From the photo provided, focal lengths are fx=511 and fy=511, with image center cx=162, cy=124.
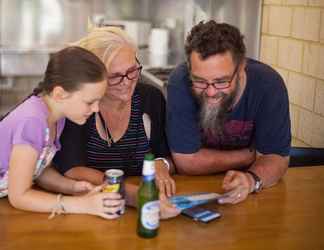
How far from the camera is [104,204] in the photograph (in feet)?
4.22

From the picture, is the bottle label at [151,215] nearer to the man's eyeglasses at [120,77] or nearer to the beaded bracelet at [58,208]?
the beaded bracelet at [58,208]

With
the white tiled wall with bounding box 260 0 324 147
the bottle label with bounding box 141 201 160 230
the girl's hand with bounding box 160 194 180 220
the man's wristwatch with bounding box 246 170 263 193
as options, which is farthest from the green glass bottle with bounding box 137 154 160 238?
the white tiled wall with bounding box 260 0 324 147

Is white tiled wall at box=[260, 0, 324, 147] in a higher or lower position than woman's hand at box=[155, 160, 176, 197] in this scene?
higher

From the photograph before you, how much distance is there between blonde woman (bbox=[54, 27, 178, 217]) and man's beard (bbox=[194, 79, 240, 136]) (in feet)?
0.49

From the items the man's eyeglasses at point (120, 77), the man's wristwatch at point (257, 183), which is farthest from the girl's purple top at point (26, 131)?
the man's wristwatch at point (257, 183)

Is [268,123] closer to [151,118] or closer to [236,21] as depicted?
[151,118]

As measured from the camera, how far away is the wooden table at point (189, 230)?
119cm

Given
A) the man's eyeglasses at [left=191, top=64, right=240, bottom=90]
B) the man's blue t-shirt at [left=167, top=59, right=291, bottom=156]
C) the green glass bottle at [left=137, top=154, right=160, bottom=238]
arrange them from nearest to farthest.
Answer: the green glass bottle at [left=137, top=154, right=160, bottom=238]
the man's eyeglasses at [left=191, top=64, right=240, bottom=90]
the man's blue t-shirt at [left=167, top=59, right=291, bottom=156]

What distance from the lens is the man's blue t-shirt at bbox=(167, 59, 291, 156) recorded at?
5.53 ft

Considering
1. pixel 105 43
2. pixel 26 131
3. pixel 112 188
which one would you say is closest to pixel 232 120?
pixel 105 43

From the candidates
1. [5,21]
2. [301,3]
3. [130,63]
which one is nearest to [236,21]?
[301,3]

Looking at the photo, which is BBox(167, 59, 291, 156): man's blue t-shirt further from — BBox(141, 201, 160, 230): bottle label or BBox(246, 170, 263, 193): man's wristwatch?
BBox(141, 201, 160, 230): bottle label

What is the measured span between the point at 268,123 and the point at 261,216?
412 mm

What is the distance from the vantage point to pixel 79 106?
133 centimetres
